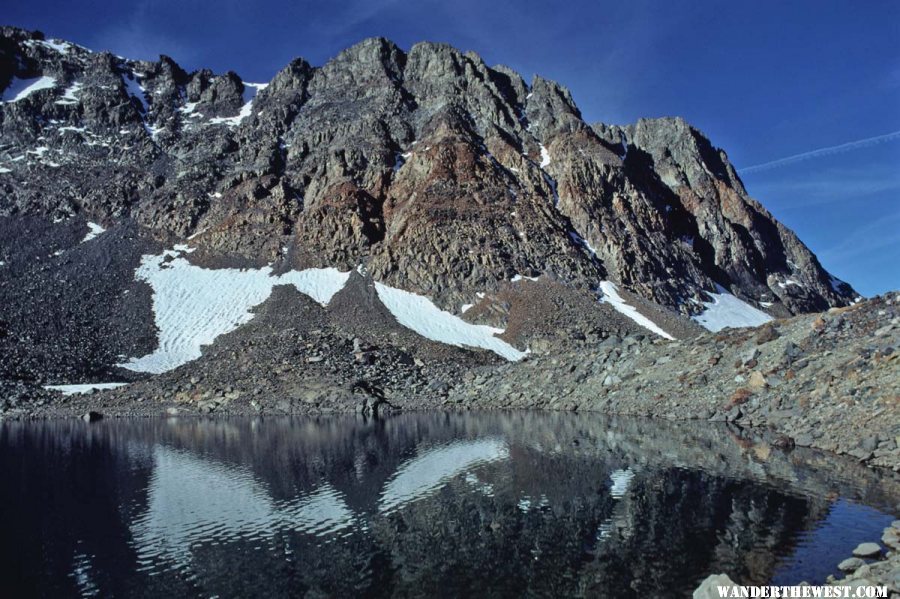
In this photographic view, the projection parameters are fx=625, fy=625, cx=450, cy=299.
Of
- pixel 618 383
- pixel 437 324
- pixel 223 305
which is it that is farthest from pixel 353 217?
pixel 618 383

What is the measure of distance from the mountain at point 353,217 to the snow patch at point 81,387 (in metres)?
2.71

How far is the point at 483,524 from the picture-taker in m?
20.4

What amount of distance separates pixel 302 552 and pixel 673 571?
10.3 metres

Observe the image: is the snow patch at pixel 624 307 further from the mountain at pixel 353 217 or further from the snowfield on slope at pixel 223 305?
the snowfield on slope at pixel 223 305

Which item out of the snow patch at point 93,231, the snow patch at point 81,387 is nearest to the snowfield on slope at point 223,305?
the snow patch at point 81,387

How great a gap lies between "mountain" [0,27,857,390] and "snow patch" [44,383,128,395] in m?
2.71

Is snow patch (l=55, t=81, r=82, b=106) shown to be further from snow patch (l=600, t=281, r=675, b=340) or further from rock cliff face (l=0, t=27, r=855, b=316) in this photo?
snow patch (l=600, t=281, r=675, b=340)

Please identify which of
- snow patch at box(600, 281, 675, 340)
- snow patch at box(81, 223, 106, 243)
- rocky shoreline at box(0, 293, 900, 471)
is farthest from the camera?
snow patch at box(81, 223, 106, 243)

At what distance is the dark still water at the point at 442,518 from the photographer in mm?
15789

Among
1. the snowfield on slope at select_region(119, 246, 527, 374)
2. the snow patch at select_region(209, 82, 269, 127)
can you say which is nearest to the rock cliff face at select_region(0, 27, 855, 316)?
the snow patch at select_region(209, 82, 269, 127)

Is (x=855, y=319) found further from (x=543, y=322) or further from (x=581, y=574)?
(x=543, y=322)

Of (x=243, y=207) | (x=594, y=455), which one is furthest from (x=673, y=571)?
(x=243, y=207)

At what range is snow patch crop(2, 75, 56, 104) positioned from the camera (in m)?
141

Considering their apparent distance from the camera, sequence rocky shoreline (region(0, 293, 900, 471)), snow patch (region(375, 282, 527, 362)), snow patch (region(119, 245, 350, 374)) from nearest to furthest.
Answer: rocky shoreline (region(0, 293, 900, 471)), snow patch (region(119, 245, 350, 374)), snow patch (region(375, 282, 527, 362))
